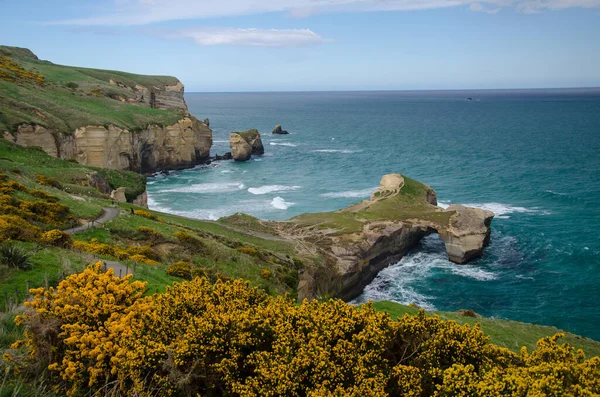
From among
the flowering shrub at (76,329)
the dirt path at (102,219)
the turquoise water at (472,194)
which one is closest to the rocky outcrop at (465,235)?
the turquoise water at (472,194)

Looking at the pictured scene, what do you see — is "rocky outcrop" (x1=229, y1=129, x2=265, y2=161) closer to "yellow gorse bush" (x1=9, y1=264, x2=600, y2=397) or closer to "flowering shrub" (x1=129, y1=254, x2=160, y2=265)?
"flowering shrub" (x1=129, y1=254, x2=160, y2=265)

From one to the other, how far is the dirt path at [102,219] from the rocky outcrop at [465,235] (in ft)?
112

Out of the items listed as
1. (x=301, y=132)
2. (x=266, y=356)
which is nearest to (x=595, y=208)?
(x=266, y=356)

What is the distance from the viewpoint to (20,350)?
12570 mm

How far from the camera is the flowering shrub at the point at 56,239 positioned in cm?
2272

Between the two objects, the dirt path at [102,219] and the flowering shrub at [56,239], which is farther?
the dirt path at [102,219]

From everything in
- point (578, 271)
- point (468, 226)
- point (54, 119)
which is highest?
point (54, 119)

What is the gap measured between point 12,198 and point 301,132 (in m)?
136

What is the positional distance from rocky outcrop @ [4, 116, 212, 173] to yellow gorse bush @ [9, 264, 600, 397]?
4696 centimetres

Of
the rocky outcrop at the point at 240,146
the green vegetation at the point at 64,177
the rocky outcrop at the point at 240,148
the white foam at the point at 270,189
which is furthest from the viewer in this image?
the rocky outcrop at the point at 240,146

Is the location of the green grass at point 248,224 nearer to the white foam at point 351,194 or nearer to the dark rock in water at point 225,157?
the white foam at point 351,194

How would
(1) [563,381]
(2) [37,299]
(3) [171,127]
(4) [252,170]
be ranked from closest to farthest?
A: (1) [563,381] → (2) [37,299] → (3) [171,127] → (4) [252,170]

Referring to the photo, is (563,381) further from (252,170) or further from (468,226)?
(252,170)

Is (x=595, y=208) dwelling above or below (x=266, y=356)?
below
